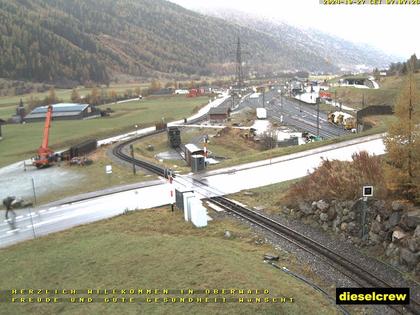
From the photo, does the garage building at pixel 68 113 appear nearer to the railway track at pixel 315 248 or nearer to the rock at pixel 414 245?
the railway track at pixel 315 248

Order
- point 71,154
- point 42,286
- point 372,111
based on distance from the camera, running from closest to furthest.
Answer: point 42,286, point 71,154, point 372,111

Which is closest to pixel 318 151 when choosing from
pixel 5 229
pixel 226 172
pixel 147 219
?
pixel 226 172

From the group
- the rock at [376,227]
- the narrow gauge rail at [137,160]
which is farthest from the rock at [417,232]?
the narrow gauge rail at [137,160]

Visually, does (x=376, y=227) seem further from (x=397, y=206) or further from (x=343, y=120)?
(x=343, y=120)

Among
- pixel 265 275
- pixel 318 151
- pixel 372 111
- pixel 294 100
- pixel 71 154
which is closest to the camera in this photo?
pixel 265 275

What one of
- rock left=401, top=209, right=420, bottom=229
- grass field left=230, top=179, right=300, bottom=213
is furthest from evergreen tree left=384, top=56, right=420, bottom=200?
grass field left=230, top=179, right=300, bottom=213

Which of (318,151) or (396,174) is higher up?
(396,174)

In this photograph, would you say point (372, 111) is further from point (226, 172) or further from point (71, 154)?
point (71, 154)

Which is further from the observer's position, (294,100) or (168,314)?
(294,100)
